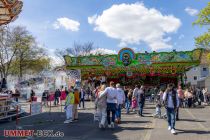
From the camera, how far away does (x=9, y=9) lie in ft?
45.9

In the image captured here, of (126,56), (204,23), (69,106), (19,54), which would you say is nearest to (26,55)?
(19,54)

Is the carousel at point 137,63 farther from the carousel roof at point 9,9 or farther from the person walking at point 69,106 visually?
the person walking at point 69,106

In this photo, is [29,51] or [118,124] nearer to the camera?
[118,124]

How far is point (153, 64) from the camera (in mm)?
30547

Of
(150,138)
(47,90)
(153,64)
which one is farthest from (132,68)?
(150,138)

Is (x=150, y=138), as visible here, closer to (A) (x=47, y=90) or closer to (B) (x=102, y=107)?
(B) (x=102, y=107)

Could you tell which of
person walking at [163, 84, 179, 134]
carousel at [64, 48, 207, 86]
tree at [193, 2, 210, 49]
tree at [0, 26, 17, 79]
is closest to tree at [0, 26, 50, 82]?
tree at [0, 26, 17, 79]

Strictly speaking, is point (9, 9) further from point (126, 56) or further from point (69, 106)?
point (126, 56)

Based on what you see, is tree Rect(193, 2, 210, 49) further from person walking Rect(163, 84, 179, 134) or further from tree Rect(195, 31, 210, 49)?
person walking Rect(163, 84, 179, 134)

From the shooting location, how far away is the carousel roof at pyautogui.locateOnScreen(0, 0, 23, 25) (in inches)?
534

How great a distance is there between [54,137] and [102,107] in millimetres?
2481

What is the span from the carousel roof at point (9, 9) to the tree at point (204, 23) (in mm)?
18565

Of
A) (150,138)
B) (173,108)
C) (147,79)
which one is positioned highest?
(147,79)

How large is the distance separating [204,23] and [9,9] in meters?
20.5
